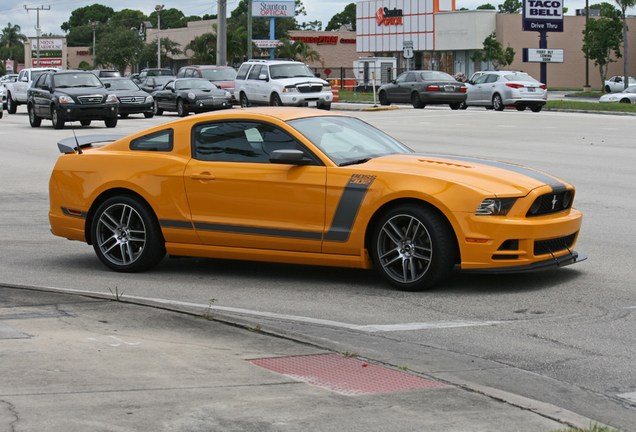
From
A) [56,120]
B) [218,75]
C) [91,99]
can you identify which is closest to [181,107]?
[218,75]

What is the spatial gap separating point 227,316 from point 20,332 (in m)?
1.44

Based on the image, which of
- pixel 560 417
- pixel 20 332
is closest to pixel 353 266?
pixel 20 332

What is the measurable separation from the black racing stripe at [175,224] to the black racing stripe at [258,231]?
3.1 inches

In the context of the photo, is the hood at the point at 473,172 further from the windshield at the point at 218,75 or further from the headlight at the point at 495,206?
the windshield at the point at 218,75

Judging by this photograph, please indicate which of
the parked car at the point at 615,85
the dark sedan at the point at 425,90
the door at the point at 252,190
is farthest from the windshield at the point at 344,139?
the parked car at the point at 615,85

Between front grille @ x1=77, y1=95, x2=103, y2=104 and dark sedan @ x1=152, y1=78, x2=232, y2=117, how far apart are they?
6.90 m

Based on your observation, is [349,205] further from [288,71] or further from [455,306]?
[288,71]

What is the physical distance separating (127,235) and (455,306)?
321 centimetres

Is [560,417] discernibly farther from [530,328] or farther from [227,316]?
[227,316]

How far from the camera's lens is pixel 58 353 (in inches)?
264

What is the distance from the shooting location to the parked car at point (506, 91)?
1626 inches

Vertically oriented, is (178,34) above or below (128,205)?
above

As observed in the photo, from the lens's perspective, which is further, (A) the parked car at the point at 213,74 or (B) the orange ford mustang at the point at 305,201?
(A) the parked car at the point at 213,74

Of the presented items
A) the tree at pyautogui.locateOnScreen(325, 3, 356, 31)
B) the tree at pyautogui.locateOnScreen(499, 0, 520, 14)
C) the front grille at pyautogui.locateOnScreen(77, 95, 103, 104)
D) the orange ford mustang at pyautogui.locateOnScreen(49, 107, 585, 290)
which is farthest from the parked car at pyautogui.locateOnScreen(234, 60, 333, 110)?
the tree at pyautogui.locateOnScreen(325, 3, 356, 31)
